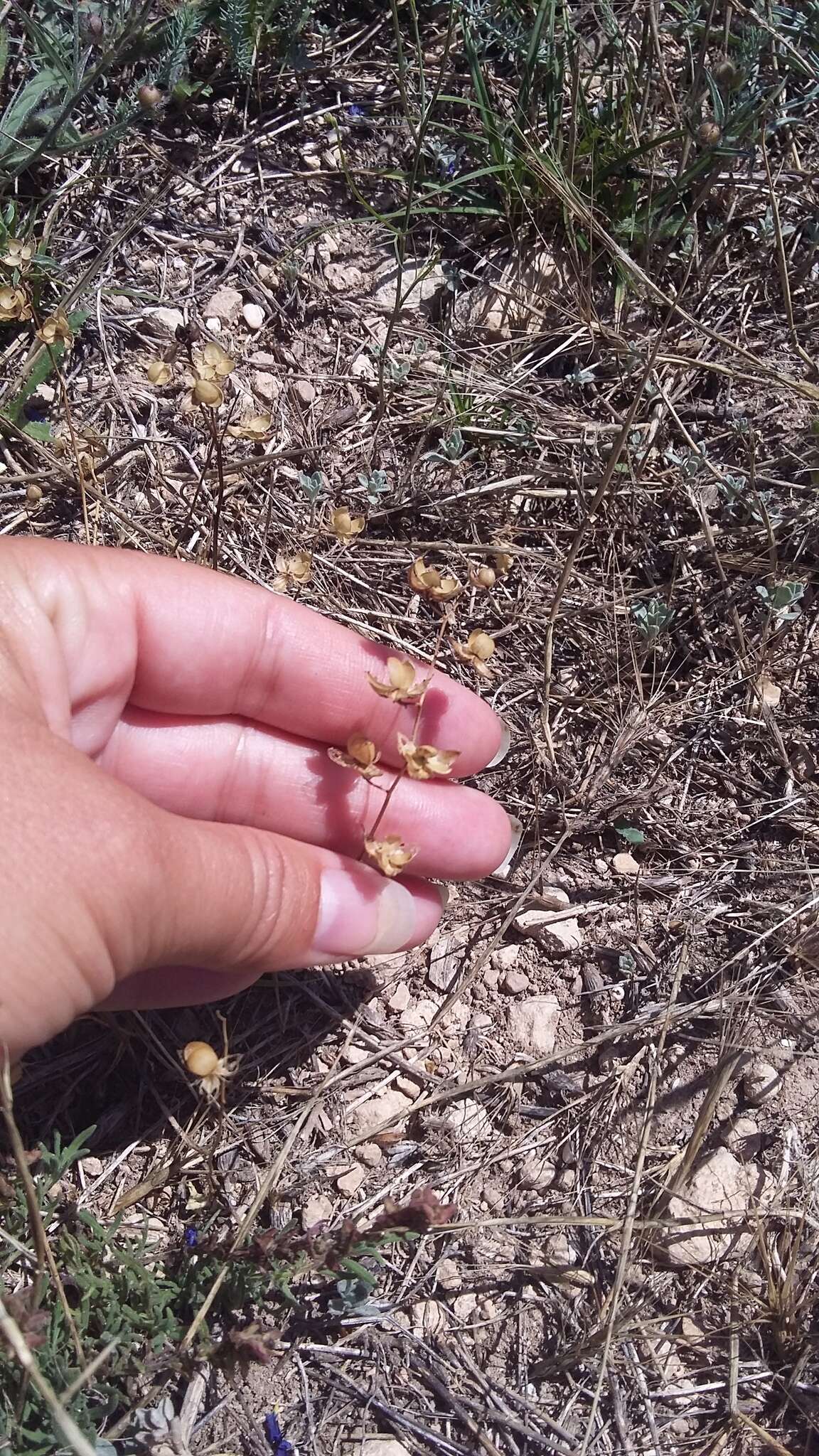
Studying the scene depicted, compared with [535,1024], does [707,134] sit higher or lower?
higher

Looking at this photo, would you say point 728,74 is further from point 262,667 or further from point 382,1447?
point 382,1447

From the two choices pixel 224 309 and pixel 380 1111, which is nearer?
pixel 380 1111

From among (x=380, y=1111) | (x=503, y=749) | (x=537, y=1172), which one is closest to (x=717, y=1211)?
(x=537, y=1172)

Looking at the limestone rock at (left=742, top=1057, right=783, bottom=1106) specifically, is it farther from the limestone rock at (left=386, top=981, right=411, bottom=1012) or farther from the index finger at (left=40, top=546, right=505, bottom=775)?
the index finger at (left=40, top=546, right=505, bottom=775)

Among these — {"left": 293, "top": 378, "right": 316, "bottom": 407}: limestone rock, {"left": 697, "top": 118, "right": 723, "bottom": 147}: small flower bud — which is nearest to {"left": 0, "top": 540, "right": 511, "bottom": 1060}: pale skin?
{"left": 293, "top": 378, "right": 316, "bottom": 407}: limestone rock

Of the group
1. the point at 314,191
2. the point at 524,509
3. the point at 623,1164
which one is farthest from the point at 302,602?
the point at 623,1164

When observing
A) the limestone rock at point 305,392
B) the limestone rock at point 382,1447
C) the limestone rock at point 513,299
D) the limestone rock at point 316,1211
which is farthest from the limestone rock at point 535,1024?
the limestone rock at point 513,299

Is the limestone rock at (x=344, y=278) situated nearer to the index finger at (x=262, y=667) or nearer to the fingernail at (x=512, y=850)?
the index finger at (x=262, y=667)

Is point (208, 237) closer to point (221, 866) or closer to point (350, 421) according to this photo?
point (350, 421)
